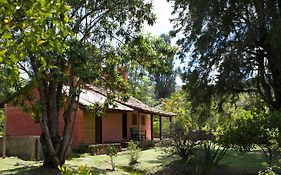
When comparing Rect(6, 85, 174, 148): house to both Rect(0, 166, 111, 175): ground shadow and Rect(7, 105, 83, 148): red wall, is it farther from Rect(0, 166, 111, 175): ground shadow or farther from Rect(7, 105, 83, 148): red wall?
Rect(0, 166, 111, 175): ground shadow

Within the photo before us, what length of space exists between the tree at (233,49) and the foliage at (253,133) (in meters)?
8.17

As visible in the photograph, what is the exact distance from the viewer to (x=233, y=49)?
1967 cm

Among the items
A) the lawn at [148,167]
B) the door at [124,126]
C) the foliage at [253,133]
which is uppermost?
the door at [124,126]

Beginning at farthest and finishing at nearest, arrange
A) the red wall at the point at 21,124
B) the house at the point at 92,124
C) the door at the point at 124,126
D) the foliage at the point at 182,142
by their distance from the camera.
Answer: the door at the point at 124,126 < the red wall at the point at 21,124 < the house at the point at 92,124 < the foliage at the point at 182,142

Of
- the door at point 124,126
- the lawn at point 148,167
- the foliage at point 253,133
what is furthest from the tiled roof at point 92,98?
the foliage at point 253,133

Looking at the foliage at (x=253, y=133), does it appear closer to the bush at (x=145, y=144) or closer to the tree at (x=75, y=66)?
the tree at (x=75, y=66)

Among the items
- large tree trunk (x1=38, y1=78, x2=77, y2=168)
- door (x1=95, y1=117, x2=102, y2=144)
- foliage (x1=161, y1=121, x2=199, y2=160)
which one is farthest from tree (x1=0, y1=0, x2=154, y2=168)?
door (x1=95, y1=117, x2=102, y2=144)

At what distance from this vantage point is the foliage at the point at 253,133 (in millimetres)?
10180

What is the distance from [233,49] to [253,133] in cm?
994

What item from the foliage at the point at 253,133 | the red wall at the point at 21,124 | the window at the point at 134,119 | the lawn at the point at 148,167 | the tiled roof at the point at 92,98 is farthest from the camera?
the window at the point at 134,119

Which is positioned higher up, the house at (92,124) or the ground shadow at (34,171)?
the house at (92,124)

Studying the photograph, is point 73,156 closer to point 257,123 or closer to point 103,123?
point 103,123

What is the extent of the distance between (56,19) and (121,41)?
10.1m

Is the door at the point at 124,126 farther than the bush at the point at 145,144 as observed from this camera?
Yes
